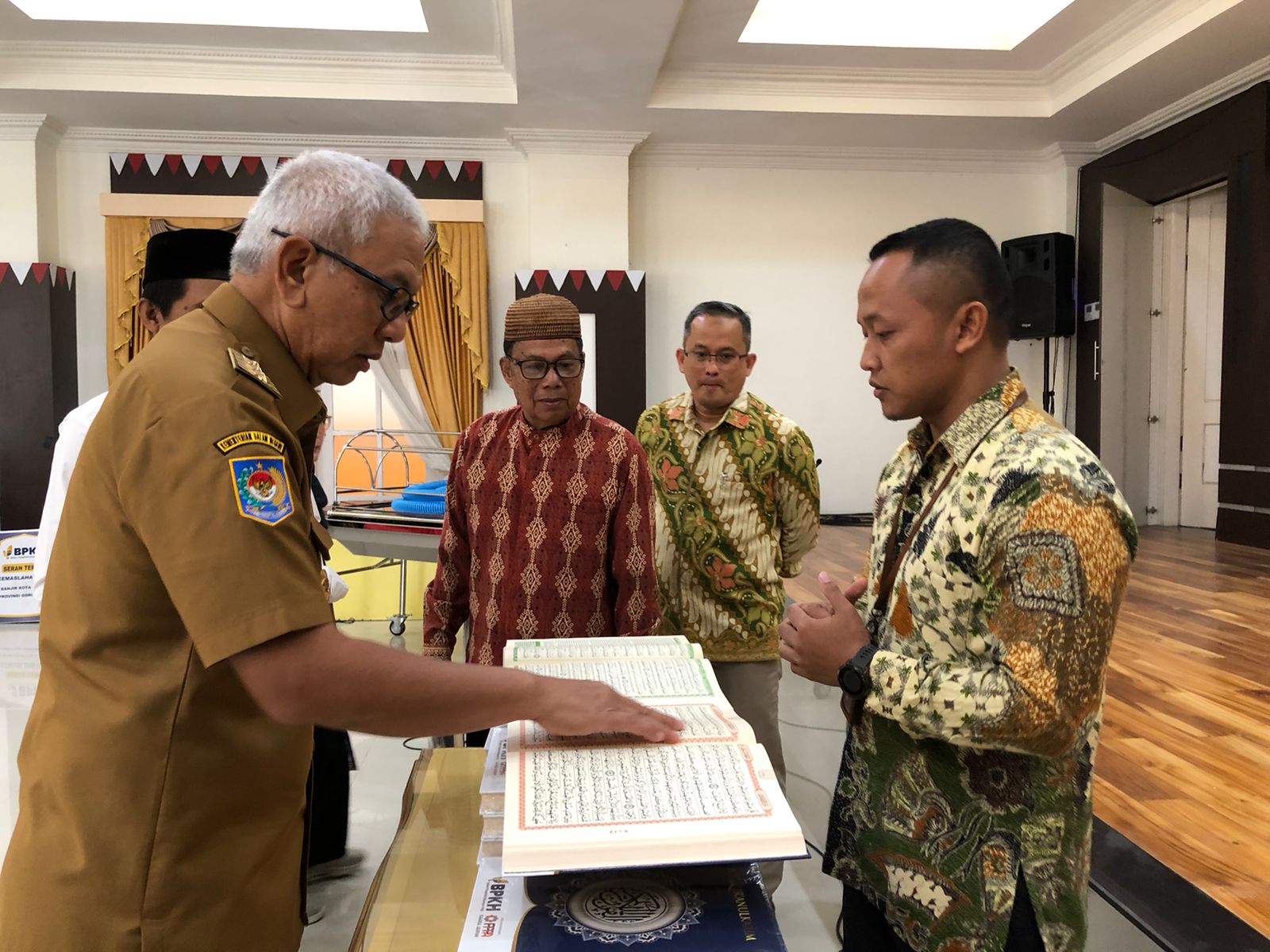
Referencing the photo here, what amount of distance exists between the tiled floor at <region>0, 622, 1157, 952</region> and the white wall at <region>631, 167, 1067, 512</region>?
3.78 meters

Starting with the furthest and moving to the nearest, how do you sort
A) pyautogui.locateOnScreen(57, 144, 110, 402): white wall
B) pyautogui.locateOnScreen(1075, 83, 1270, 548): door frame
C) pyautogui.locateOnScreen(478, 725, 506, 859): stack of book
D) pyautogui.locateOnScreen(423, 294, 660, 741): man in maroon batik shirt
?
pyautogui.locateOnScreen(57, 144, 110, 402): white wall < pyautogui.locateOnScreen(1075, 83, 1270, 548): door frame < pyautogui.locateOnScreen(423, 294, 660, 741): man in maroon batik shirt < pyautogui.locateOnScreen(478, 725, 506, 859): stack of book

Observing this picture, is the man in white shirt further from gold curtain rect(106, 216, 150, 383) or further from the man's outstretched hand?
gold curtain rect(106, 216, 150, 383)

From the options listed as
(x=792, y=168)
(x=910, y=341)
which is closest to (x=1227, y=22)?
(x=792, y=168)

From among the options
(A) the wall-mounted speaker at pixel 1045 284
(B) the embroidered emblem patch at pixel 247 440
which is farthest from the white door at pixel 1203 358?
(B) the embroidered emblem patch at pixel 247 440

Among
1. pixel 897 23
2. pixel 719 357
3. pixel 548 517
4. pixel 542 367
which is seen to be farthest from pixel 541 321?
pixel 897 23

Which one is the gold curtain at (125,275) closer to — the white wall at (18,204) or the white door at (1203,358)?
the white wall at (18,204)

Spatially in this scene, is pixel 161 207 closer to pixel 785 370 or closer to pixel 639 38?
pixel 639 38

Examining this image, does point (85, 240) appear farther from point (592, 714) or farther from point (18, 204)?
point (592, 714)

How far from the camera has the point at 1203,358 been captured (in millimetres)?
6793

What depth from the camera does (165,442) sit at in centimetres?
73

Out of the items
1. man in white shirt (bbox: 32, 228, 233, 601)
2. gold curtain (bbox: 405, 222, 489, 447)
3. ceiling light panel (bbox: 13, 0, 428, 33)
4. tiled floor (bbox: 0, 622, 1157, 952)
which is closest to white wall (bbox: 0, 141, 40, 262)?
ceiling light panel (bbox: 13, 0, 428, 33)

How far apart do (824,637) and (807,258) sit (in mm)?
6545

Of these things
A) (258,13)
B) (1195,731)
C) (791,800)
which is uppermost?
(258,13)

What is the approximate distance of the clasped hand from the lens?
101cm
